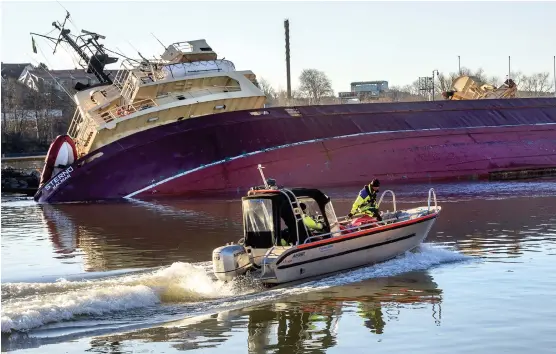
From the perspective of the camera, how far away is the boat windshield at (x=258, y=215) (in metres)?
15.9

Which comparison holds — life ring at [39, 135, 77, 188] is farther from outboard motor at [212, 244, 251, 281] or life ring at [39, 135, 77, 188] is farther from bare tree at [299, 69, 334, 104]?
bare tree at [299, 69, 334, 104]

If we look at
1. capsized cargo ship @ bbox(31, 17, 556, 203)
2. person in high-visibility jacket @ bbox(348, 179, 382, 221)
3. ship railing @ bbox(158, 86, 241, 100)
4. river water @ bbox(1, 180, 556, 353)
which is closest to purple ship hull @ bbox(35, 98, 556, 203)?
capsized cargo ship @ bbox(31, 17, 556, 203)

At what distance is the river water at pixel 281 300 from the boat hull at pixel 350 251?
0.26 metres

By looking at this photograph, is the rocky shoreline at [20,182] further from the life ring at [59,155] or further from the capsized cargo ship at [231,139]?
the life ring at [59,155]

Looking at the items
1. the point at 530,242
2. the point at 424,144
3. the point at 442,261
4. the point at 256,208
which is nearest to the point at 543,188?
the point at 424,144

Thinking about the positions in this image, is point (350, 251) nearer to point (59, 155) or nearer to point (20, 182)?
point (59, 155)

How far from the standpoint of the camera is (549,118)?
45000 millimetres

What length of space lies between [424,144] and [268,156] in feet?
26.0

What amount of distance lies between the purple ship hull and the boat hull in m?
18.7

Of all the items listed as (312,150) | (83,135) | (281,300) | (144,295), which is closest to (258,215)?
(281,300)

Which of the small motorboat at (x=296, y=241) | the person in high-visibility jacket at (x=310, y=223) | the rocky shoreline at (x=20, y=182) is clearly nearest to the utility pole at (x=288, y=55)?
the rocky shoreline at (x=20, y=182)

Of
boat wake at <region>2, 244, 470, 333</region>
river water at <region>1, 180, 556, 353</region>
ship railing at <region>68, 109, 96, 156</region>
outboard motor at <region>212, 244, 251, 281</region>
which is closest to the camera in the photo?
river water at <region>1, 180, 556, 353</region>

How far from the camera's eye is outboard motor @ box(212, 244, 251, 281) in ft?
49.7

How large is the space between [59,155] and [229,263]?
23.1 meters
